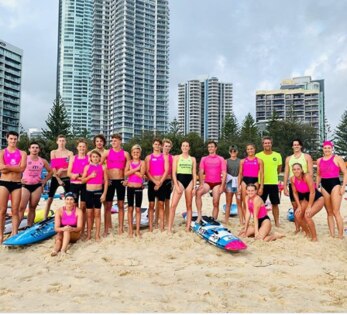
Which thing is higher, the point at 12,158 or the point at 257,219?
the point at 12,158

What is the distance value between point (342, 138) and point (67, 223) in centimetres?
5700

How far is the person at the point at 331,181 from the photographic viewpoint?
6.77m

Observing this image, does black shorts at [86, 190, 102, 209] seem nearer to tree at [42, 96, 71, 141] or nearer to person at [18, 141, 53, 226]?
person at [18, 141, 53, 226]

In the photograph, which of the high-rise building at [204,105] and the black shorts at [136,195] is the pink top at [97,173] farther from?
the high-rise building at [204,105]

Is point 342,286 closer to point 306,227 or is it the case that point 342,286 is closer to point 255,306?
point 255,306

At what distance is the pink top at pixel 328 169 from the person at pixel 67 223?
504 cm

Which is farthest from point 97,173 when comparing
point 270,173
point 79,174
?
point 270,173

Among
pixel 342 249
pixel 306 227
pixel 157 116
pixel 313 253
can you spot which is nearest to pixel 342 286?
pixel 313 253

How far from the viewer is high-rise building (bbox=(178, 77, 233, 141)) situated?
98000 mm

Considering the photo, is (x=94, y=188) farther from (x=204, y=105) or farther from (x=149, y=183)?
(x=204, y=105)

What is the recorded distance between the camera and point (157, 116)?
88.6 m

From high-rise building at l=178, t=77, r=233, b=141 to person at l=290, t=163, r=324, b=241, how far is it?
90050mm

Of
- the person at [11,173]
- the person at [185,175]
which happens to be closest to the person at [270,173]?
the person at [185,175]

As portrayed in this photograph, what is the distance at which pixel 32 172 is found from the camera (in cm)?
703
